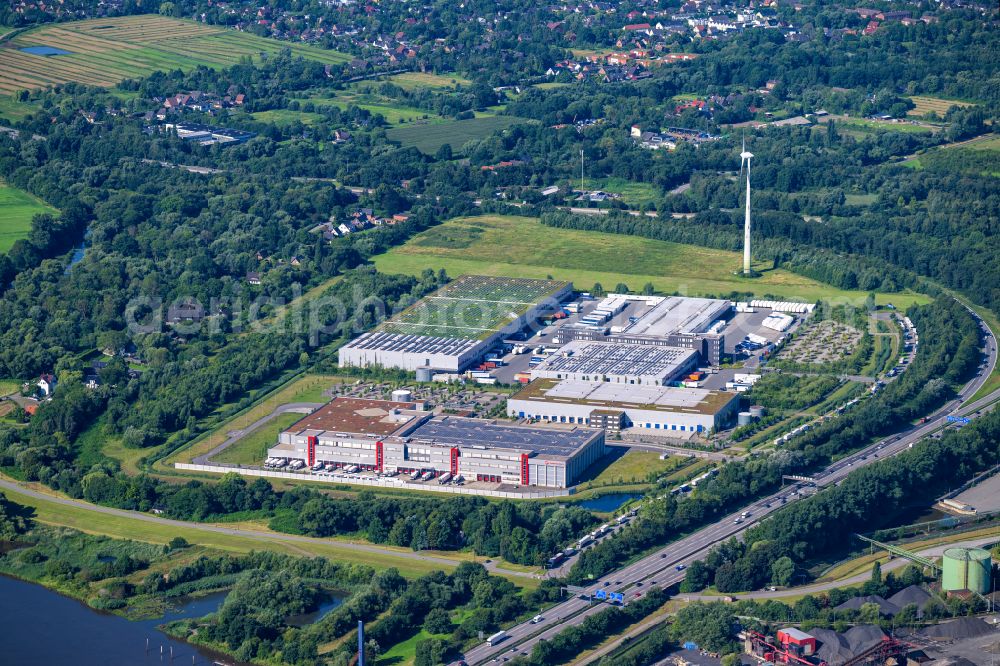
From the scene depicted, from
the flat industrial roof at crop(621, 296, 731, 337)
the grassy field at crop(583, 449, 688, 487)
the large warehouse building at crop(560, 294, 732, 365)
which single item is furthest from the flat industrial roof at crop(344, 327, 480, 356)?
the grassy field at crop(583, 449, 688, 487)

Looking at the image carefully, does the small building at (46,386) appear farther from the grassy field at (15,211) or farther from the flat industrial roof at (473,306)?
the grassy field at (15,211)

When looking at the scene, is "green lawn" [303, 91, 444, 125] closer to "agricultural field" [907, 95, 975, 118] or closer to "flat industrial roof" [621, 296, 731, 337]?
"agricultural field" [907, 95, 975, 118]

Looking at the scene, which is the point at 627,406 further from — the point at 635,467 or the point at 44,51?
the point at 44,51

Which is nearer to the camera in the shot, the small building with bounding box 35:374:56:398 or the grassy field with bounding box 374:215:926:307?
the small building with bounding box 35:374:56:398

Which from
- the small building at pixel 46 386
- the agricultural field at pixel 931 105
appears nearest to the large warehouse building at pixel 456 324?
the small building at pixel 46 386

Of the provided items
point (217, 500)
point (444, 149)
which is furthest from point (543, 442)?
point (444, 149)

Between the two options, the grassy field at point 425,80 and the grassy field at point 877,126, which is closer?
the grassy field at point 877,126

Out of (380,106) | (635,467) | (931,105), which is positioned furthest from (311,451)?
(931,105)

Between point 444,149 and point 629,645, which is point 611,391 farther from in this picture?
point 444,149
